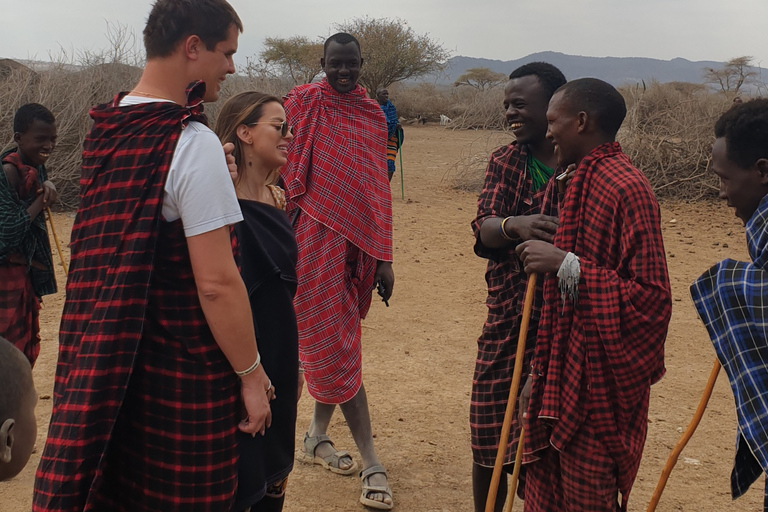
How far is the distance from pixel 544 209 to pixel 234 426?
4.52 ft

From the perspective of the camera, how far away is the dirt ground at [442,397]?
346cm

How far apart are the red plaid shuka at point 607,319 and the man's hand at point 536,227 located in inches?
3.8

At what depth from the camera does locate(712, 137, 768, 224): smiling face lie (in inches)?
76.5

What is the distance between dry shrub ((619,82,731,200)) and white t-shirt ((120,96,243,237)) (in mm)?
10442

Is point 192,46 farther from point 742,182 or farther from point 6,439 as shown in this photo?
point 742,182

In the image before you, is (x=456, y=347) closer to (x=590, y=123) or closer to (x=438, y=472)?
(x=438, y=472)

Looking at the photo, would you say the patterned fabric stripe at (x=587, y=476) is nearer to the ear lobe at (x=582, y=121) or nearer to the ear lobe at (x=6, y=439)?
the ear lobe at (x=582, y=121)

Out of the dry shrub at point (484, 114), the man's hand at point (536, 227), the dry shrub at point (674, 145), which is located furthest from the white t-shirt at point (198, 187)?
the dry shrub at point (484, 114)

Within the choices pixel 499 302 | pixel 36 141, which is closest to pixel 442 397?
pixel 499 302

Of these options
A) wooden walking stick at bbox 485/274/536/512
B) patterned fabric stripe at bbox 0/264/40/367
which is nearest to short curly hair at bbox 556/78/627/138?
wooden walking stick at bbox 485/274/536/512

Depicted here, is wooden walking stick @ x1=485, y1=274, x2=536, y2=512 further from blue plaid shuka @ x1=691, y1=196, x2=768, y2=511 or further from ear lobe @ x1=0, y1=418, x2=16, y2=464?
ear lobe @ x1=0, y1=418, x2=16, y2=464

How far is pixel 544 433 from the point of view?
2.44 metres

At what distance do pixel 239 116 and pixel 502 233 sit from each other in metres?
1.05

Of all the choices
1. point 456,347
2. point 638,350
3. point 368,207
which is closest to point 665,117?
point 456,347
